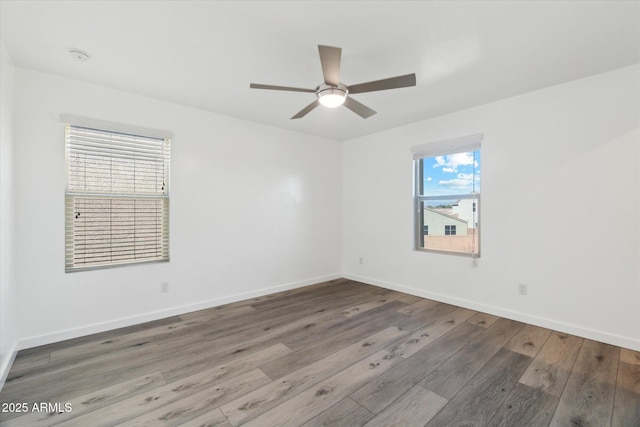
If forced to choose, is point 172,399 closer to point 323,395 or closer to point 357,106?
point 323,395

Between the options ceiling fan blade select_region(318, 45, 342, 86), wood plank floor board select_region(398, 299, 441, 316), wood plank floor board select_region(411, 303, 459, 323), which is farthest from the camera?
wood plank floor board select_region(398, 299, 441, 316)

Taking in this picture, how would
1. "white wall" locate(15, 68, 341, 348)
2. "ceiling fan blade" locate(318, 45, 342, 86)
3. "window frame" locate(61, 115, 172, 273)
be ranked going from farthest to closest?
"window frame" locate(61, 115, 172, 273)
"white wall" locate(15, 68, 341, 348)
"ceiling fan blade" locate(318, 45, 342, 86)

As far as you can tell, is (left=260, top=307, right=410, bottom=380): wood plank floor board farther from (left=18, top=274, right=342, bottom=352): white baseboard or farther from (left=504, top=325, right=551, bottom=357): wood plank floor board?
(left=18, top=274, right=342, bottom=352): white baseboard

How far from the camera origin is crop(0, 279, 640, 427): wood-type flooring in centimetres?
173

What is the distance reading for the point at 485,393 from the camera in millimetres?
1935

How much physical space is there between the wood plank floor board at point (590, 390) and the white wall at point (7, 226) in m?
3.80

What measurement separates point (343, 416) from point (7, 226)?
2.89 m

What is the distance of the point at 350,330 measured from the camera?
2953 millimetres

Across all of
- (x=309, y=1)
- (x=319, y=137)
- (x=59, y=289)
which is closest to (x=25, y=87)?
(x=59, y=289)

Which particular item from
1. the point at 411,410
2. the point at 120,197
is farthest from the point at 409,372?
the point at 120,197

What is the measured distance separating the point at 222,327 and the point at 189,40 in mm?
2670

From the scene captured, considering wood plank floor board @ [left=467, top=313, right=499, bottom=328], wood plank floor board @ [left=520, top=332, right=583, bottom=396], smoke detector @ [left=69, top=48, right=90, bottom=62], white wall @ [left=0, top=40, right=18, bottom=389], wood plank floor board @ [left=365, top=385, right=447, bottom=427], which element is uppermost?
smoke detector @ [left=69, top=48, right=90, bottom=62]

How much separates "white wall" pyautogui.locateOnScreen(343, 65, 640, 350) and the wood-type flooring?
0.31 metres

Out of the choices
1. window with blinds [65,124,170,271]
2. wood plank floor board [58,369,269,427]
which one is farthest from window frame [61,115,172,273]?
wood plank floor board [58,369,269,427]
